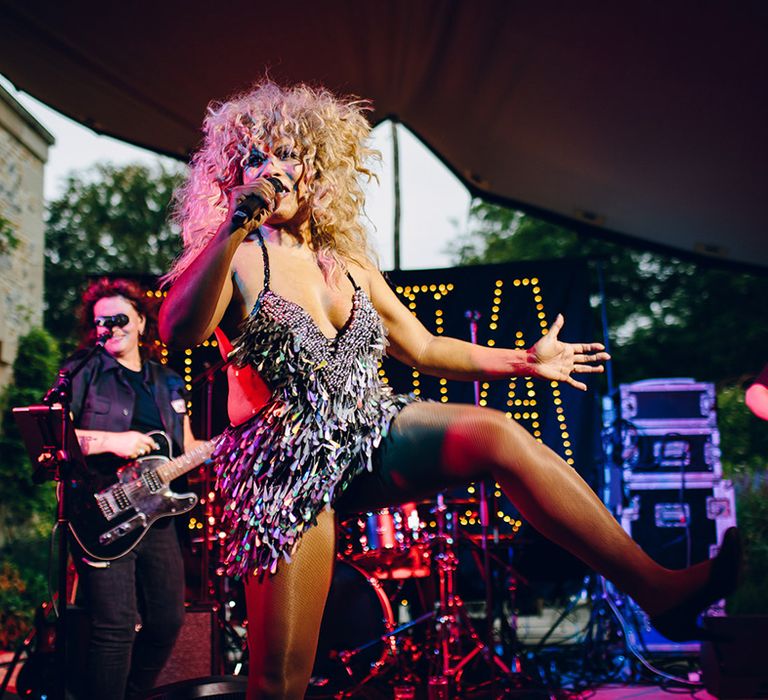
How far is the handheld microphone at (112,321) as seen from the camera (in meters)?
4.14

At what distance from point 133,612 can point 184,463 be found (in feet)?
2.64

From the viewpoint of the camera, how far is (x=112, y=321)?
4.15 m

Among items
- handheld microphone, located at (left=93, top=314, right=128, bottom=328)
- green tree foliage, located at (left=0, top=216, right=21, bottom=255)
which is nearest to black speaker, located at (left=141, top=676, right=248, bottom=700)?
handheld microphone, located at (left=93, top=314, right=128, bottom=328)

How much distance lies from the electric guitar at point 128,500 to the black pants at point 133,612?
0.21ft

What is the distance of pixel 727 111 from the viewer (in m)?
5.30

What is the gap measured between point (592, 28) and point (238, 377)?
370cm

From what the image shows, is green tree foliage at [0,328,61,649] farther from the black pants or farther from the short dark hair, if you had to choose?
the black pants

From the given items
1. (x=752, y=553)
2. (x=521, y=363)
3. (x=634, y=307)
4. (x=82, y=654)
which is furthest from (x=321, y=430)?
(x=634, y=307)

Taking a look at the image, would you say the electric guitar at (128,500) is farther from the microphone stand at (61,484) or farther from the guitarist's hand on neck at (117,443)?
the microphone stand at (61,484)

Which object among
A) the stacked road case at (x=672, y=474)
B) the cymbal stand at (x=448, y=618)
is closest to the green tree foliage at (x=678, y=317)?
the stacked road case at (x=672, y=474)

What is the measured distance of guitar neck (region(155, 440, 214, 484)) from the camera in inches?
169

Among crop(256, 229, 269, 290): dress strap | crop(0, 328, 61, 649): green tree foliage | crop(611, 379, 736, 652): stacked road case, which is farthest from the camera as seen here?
crop(0, 328, 61, 649): green tree foliage

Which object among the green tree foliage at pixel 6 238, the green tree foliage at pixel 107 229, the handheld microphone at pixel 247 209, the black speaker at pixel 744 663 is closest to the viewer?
the handheld microphone at pixel 247 209

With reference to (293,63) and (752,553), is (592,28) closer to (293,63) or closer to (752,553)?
(293,63)
